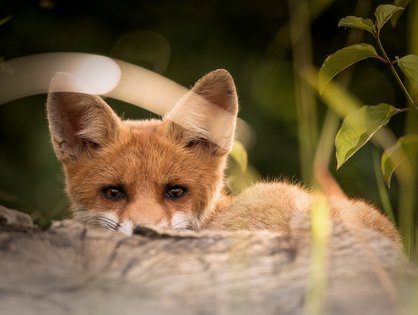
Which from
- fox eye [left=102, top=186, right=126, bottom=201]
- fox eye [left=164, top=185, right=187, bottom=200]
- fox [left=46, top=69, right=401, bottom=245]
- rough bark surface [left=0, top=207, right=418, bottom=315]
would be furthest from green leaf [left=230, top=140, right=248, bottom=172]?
rough bark surface [left=0, top=207, right=418, bottom=315]

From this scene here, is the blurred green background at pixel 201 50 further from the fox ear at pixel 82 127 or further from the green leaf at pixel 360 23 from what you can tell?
the green leaf at pixel 360 23

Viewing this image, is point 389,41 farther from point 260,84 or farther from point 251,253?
point 251,253

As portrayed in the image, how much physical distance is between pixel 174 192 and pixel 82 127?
2.18 feet

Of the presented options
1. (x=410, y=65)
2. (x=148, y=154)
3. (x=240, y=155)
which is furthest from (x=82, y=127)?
(x=410, y=65)

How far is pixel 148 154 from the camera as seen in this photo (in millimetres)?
3861

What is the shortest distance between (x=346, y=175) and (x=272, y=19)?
1.65 meters

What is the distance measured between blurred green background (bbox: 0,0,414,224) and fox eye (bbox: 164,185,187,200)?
1.65 meters

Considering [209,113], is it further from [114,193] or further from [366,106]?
[366,106]

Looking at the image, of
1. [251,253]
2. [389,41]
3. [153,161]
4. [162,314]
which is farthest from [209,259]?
[389,41]

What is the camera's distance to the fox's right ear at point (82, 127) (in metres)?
3.96

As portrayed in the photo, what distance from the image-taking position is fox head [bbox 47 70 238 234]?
3.75m

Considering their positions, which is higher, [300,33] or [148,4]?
[148,4]

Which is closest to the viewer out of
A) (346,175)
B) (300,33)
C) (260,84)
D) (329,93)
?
(329,93)

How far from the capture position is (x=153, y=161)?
3822 mm
